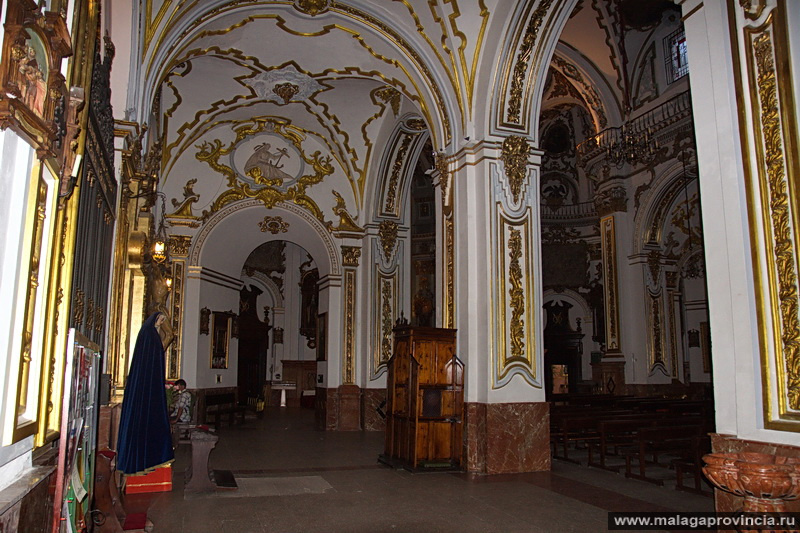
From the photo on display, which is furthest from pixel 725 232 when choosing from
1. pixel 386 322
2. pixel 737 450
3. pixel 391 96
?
pixel 386 322

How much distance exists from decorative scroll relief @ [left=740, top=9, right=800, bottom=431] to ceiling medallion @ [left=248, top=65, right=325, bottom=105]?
9306 millimetres

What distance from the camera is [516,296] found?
927 centimetres

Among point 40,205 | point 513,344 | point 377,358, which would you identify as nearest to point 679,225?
point 377,358

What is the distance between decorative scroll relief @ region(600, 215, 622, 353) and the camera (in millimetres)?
16422

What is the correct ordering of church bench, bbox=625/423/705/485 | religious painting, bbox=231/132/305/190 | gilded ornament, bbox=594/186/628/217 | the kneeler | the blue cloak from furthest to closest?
1. gilded ornament, bbox=594/186/628/217
2. religious painting, bbox=231/132/305/190
3. church bench, bbox=625/423/705/485
4. the blue cloak
5. the kneeler

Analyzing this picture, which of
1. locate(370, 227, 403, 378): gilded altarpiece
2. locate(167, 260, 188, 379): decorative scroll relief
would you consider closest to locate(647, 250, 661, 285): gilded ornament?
locate(370, 227, 403, 378): gilded altarpiece

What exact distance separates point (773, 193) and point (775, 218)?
0.18m

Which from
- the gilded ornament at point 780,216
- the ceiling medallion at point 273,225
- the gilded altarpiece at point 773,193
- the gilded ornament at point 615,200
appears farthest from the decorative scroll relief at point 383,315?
the gilded ornament at point 780,216

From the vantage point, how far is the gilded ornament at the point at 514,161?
9.54 metres

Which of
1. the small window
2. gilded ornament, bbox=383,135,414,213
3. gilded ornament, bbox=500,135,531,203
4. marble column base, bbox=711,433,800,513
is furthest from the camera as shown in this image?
the small window

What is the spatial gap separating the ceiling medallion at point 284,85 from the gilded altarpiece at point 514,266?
5.18 meters

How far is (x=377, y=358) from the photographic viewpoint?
14531 millimetres

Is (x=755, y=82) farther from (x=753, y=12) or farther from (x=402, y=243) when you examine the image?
(x=402, y=243)

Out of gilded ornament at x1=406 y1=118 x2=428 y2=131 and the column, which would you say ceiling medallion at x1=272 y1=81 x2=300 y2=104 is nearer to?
gilded ornament at x1=406 y1=118 x2=428 y2=131
